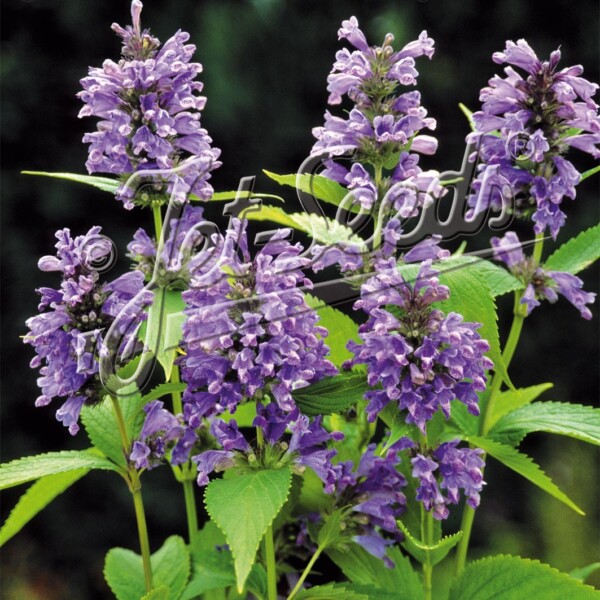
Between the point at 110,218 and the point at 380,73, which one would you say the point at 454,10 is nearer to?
the point at 110,218

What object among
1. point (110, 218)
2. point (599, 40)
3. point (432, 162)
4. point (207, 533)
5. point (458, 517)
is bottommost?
point (458, 517)

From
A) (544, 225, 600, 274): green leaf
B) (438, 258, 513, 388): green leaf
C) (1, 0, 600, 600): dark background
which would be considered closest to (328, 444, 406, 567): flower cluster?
A: (438, 258, 513, 388): green leaf

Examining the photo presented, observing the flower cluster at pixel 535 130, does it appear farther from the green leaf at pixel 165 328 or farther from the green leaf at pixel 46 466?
the green leaf at pixel 46 466

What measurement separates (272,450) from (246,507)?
17 centimetres

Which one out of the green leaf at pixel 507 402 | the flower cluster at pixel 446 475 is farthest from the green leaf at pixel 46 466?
the green leaf at pixel 507 402

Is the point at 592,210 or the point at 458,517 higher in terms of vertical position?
the point at 592,210

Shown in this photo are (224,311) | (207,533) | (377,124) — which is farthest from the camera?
(207,533)

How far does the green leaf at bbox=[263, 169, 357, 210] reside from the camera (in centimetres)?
142

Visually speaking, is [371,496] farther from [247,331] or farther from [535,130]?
[535,130]

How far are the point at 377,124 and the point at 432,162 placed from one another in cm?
261

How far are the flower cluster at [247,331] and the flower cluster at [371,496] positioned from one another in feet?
0.87

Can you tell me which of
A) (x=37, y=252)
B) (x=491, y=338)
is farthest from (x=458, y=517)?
(x=491, y=338)

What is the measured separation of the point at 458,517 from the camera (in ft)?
13.2

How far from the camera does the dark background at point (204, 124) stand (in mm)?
3752
